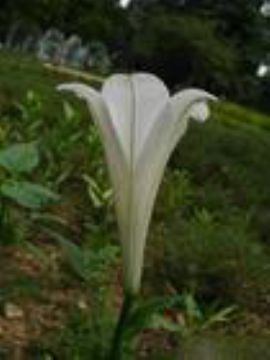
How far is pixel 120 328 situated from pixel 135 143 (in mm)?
353

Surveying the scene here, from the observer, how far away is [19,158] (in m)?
3.11

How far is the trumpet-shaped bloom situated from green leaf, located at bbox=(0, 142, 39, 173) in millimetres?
637

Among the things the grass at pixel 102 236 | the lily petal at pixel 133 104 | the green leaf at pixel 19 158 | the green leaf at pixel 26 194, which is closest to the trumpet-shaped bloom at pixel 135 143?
the lily petal at pixel 133 104

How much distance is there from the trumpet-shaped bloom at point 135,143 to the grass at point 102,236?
0.20 metres

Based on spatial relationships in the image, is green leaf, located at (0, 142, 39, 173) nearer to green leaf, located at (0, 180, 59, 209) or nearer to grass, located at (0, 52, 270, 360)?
green leaf, located at (0, 180, 59, 209)

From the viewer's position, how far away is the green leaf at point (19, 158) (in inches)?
121

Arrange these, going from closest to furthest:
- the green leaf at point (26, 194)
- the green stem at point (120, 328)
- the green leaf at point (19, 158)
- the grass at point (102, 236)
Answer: the green stem at point (120, 328), the green leaf at point (26, 194), the green leaf at point (19, 158), the grass at point (102, 236)

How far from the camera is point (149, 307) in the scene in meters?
2.34

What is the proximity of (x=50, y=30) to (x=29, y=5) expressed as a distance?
5.78ft

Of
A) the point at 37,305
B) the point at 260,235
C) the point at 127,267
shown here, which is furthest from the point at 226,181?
the point at 127,267

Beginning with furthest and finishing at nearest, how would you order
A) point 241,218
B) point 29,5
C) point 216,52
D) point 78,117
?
point 216,52 < point 29,5 < point 78,117 < point 241,218

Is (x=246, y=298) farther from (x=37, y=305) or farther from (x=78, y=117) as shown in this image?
(x=78, y=117)

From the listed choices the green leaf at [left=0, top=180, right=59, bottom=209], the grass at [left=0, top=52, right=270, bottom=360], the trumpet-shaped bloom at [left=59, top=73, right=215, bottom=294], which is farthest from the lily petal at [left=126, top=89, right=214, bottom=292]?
the green leaf at [left=0, top=180, right=59, bottom=209]

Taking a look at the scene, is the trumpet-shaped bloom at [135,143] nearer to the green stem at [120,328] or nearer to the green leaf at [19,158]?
the green stem at [120,328]
